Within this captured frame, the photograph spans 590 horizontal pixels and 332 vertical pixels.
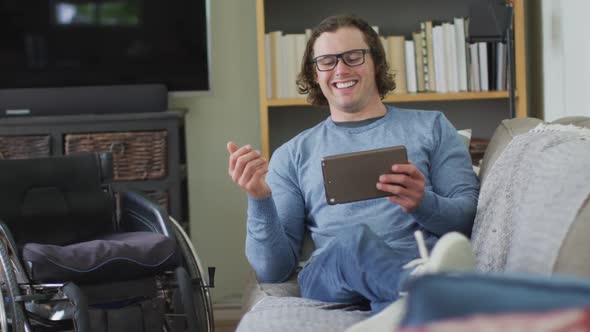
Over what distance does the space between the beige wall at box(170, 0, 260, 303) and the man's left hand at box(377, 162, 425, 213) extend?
174 cm

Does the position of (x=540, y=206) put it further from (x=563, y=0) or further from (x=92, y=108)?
(x=92, y=108)

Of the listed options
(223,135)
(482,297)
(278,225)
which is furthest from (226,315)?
(482,297)

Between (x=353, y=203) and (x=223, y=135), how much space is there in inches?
61.9

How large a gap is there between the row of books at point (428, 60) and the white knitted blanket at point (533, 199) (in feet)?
4.42

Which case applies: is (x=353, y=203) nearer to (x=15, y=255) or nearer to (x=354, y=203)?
(x=354, y=203)

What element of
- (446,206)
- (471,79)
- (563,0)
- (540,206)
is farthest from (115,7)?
(540,206)

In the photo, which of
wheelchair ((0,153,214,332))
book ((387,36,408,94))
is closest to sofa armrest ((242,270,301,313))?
wheelchair ((0,153,214,332))

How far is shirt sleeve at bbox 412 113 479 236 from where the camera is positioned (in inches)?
74.3

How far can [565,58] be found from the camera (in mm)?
2852

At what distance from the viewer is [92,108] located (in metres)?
3.20

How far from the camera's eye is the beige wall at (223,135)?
3.51 m

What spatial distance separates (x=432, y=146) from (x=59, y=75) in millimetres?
1814

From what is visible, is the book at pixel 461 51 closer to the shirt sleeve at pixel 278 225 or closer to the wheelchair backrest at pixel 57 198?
the shirt sleeve at pixel 278 225

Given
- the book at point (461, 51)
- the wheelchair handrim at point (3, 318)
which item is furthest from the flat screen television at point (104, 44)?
the wheelchair handrim at point (3, 318)
